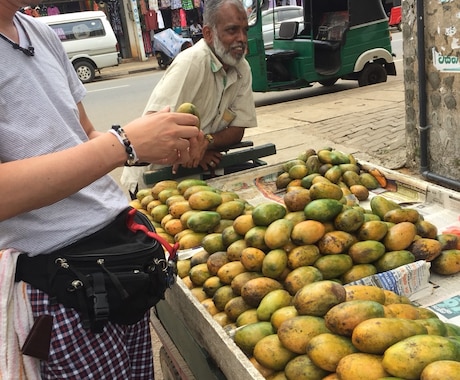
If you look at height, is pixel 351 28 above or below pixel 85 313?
above

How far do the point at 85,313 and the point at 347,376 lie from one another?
2.32 ft

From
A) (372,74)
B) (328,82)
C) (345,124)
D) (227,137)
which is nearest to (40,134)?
(227,137)

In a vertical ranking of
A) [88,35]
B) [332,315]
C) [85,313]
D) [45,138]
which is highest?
[88,35]

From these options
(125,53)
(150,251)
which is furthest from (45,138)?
(125,53)

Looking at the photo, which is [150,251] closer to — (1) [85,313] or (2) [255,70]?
(1) [85,313]

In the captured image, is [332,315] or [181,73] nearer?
[332,315]

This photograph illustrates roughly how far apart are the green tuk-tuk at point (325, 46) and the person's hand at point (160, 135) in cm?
760

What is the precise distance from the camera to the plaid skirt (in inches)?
51.8

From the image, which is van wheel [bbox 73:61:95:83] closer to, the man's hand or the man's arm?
the man's arm

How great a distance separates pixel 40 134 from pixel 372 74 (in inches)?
376

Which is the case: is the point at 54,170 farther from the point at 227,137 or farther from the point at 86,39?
the point at 86,39

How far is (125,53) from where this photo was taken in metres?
21.9

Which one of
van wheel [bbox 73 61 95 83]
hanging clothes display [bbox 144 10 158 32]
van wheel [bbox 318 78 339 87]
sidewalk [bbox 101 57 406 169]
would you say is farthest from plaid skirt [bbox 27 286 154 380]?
hanging clothes display [bbox 144 10 158 32]

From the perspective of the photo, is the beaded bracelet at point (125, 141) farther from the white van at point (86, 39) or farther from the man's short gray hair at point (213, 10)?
the white van at point (86, 39)
